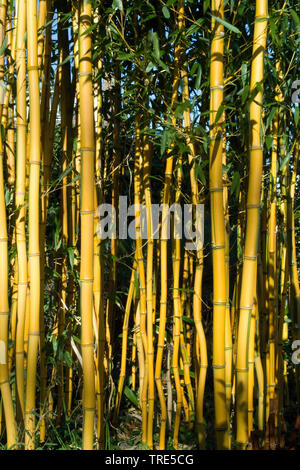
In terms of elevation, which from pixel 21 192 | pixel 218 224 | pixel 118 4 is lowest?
pixel 218 224

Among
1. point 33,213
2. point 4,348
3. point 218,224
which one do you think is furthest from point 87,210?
point 4,348

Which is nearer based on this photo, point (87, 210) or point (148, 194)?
point (87, 210)

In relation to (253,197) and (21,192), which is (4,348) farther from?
(253,197)

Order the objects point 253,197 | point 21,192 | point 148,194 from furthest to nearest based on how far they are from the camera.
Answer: point 148,194 → point 21,192 → point 253,197

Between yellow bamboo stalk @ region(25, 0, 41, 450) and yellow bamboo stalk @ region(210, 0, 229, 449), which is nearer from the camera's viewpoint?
yellow bamboo stalk @ region(210, 0, 229, 449)

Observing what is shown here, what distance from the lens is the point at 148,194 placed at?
202 centimetres

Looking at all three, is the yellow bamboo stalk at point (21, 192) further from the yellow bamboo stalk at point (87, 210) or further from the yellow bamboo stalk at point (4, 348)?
the yellow bamboo stalk at point (87, 210)

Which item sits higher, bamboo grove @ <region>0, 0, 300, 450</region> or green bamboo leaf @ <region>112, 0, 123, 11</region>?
green bamboo leaf @ <region>112, 0, 123, 11</region>

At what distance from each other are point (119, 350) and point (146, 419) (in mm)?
1134

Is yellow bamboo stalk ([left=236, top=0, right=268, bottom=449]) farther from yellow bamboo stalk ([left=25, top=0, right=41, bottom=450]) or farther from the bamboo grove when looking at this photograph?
yellow bamboo stalk ([left=25, top=0, right=41, bottom=450])

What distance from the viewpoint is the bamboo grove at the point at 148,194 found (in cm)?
137

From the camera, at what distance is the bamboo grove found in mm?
1370

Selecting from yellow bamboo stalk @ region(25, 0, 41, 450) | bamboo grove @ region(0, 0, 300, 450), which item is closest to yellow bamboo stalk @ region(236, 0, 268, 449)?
bamboo grove @ region(0, 0, 300, 450)
